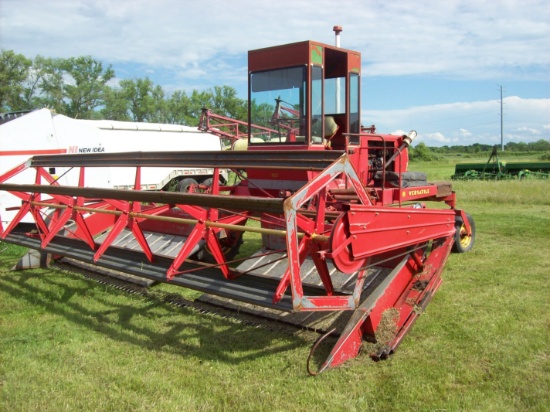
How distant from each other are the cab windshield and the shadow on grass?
2.59 meters

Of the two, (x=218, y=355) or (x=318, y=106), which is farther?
(x=318, y=106)

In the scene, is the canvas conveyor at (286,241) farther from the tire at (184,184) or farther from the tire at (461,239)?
the tire at (184,184)

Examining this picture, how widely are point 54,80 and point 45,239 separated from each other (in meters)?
37.9

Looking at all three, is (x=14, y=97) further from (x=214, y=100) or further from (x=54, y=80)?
(x=214, y=100)

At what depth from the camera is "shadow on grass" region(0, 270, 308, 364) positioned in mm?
4074

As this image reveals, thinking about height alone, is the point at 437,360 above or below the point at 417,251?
below

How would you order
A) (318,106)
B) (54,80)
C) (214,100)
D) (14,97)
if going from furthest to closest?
1. (214,100)
2. (54,80)
3. (14,97)
4. (318,106)

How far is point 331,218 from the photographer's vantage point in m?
4.52

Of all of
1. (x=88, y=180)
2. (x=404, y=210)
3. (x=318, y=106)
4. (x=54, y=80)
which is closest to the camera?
(x=404, y=210)

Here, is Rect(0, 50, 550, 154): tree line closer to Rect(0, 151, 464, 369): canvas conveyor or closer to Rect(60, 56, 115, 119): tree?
Rect(60, 56, 115, 119): tree

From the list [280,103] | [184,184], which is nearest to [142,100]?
[184,184]

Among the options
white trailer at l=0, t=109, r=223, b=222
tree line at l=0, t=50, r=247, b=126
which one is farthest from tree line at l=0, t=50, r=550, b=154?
white trailer at l=0, t=109, r=223, b=222

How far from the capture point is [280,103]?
6.27m

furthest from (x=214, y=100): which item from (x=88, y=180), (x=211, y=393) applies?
(x=211, y=393)
